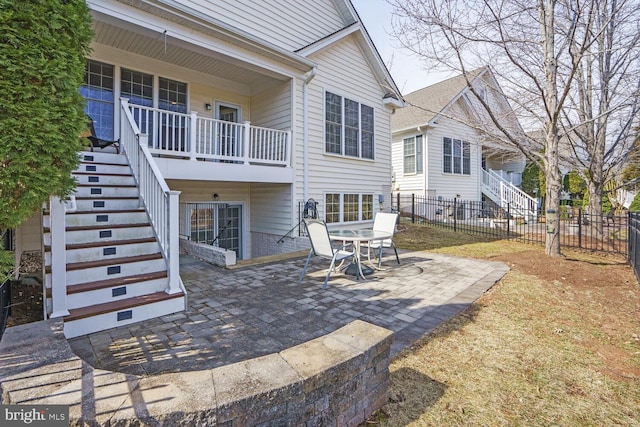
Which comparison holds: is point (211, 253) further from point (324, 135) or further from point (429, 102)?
point (429, 102)

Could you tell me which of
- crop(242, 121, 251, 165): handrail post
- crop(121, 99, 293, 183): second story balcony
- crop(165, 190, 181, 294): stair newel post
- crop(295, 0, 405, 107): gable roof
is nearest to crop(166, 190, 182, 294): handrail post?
crop(165, 190, 181, 294): stair newel post

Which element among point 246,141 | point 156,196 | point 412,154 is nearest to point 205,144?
point 246,141

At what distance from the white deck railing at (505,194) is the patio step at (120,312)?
1569cm

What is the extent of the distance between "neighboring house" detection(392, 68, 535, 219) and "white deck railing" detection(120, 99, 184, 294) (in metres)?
12.3

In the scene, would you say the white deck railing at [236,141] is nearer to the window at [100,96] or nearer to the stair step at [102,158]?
the window at [100,96]

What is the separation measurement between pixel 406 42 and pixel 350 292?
6.62m

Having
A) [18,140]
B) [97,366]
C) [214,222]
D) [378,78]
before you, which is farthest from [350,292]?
[378,78]

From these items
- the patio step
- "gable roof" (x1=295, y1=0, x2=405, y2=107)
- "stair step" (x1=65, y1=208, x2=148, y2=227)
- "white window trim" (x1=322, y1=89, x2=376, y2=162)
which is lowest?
the patio step

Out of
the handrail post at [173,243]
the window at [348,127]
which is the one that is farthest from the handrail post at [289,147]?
the handrail post at [173,243]

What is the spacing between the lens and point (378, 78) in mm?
11242

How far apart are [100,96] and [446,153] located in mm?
14513

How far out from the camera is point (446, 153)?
1596 cm

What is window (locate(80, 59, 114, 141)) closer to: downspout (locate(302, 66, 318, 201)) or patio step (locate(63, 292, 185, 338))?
downspout (locate(302, 66, 318, 201))

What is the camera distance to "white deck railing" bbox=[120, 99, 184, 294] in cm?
388
